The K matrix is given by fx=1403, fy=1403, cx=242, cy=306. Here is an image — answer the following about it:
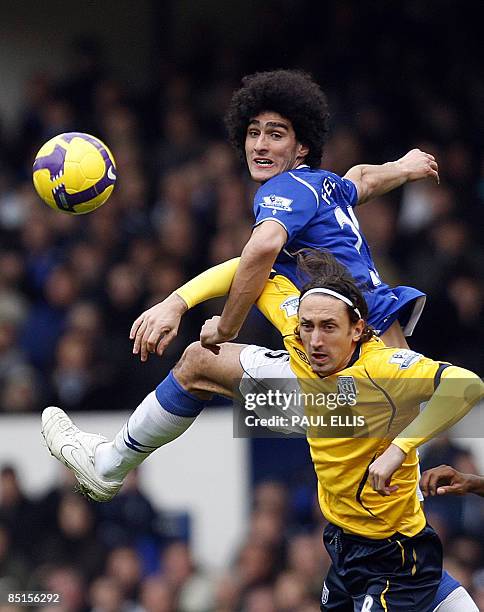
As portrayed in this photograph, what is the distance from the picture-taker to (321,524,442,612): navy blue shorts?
551 centimetres

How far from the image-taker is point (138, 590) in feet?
30.9

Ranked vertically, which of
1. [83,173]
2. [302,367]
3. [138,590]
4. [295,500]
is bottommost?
[138,590]

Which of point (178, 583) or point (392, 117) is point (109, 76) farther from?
point (178, 583)

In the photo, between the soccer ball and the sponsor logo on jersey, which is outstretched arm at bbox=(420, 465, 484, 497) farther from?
the soccer ball

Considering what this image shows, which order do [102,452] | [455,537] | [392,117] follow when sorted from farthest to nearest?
1. [392,117]
2. [455,537]
3. [102,452]

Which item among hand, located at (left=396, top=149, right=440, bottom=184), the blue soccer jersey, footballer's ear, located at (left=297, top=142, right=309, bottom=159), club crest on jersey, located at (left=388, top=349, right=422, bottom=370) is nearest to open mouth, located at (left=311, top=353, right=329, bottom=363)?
club crest on jersey, located at (left=388, top=349, right=422, bottom=370)

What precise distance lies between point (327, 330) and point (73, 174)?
1528 millimetres

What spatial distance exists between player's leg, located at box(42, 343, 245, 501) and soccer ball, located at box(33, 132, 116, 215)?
826mm

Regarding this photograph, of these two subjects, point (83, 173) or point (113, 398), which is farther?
point (113, 398)

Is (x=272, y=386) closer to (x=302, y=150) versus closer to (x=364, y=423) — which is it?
(x=364, y=423)

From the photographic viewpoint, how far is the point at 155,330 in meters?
5.42

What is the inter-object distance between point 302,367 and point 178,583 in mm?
4213

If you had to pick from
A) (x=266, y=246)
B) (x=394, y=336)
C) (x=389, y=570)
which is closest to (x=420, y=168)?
(x=394, y=336)

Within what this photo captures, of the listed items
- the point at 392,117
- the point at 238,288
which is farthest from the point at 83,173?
the point at 392,117
